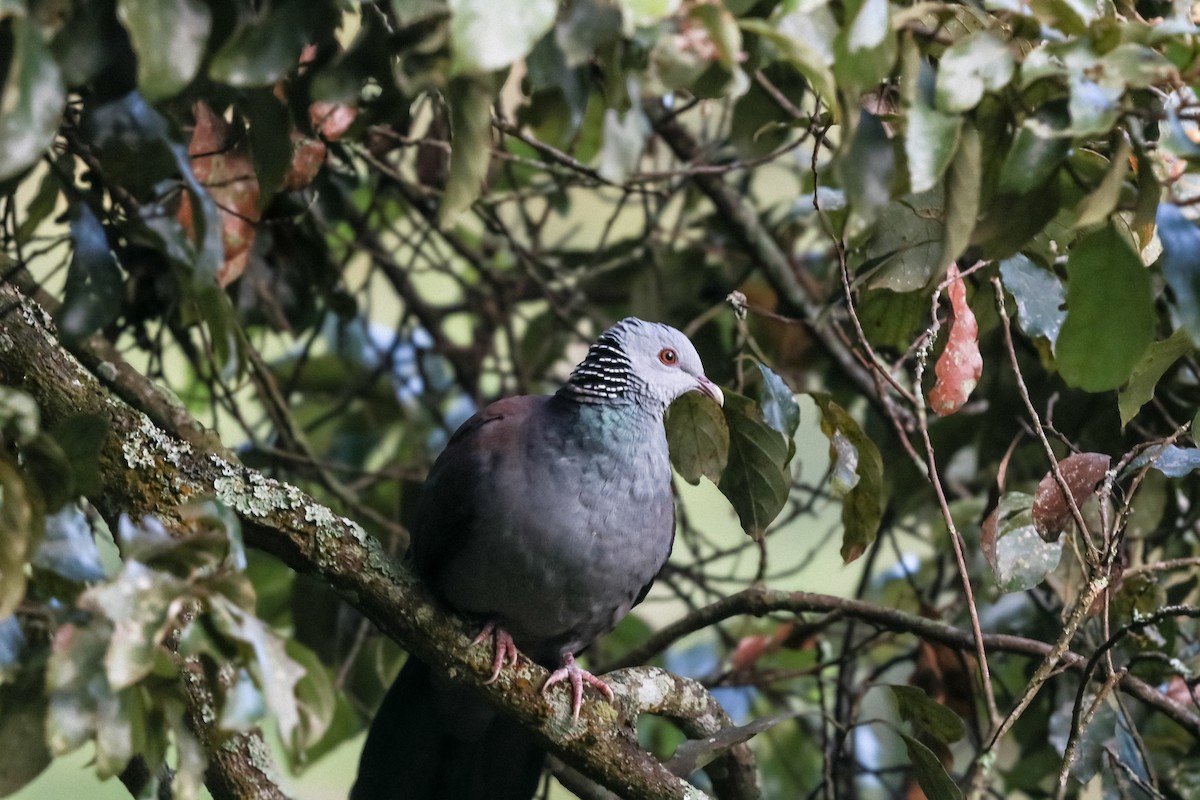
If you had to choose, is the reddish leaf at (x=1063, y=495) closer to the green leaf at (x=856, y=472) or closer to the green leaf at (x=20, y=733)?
the green leaf at (x=856, y=472)

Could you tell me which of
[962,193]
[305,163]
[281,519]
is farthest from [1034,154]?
[305,163]

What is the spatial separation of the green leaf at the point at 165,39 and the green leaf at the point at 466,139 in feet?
0.95

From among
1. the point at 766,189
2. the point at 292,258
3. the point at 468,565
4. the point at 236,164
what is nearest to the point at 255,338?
the point at 292,258

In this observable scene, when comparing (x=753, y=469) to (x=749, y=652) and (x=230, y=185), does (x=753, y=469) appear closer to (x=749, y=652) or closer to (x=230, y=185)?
(x=749, y=652)

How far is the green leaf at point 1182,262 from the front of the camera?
1591 millimetres

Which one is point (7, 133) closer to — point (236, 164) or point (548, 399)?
point (236, 164)

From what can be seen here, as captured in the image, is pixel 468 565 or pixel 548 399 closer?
pixel 468 565

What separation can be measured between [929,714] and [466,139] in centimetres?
163

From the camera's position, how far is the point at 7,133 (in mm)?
1213

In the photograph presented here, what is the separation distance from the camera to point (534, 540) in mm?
2574

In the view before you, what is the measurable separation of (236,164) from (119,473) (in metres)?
0.94

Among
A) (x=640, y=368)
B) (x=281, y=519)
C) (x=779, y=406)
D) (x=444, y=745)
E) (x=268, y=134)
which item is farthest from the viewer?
(x=444, y=745)

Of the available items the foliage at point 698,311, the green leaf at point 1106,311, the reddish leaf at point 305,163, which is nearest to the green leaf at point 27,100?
the foliage at point 698,311

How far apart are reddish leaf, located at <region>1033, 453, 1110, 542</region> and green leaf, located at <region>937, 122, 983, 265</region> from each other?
0.77m
